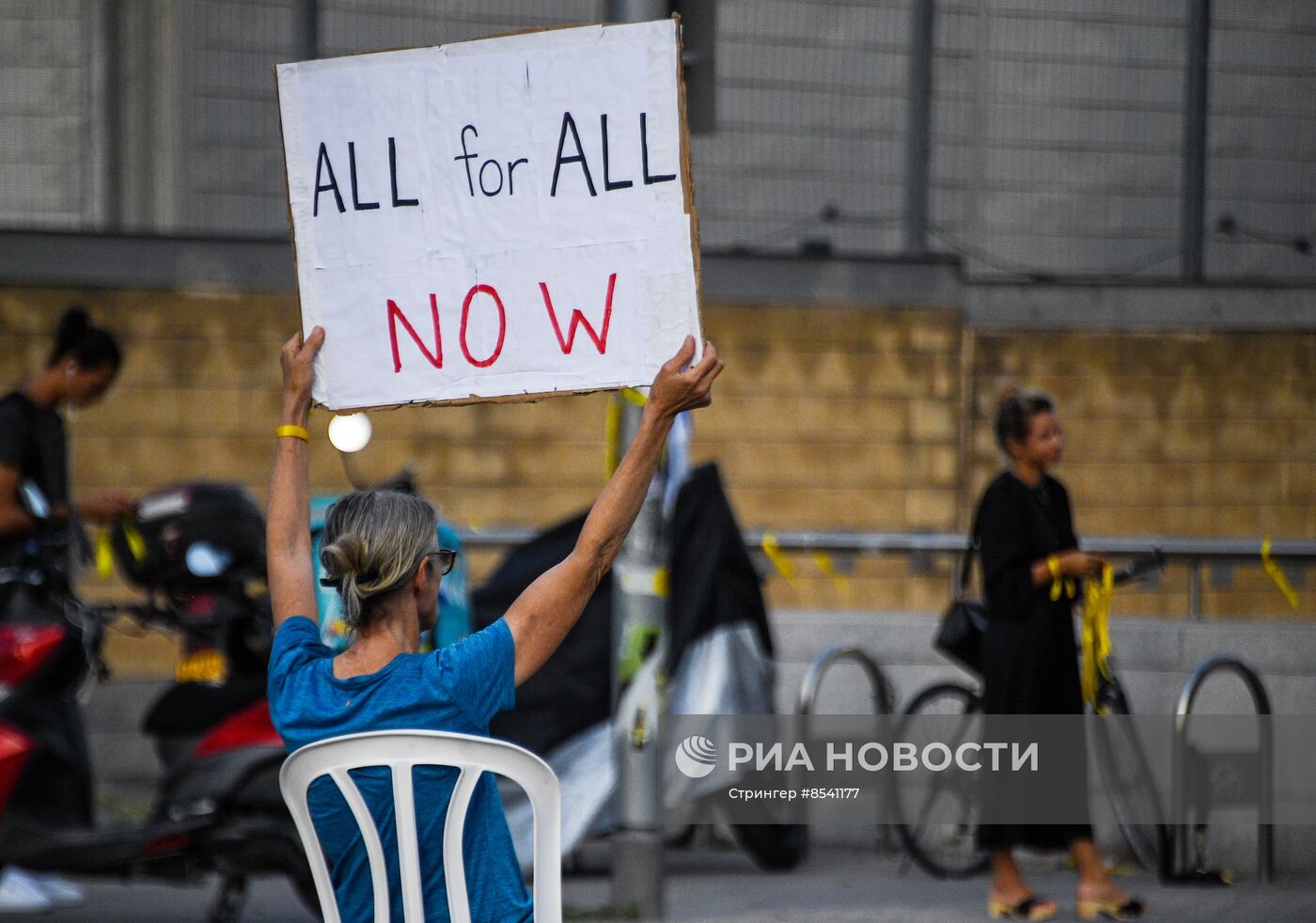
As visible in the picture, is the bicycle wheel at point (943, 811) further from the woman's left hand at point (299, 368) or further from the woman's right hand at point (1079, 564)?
the woman's left hand at point (299, 368)

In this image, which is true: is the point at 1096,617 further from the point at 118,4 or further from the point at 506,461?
the point at 118,4

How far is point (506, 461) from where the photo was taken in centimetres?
1030

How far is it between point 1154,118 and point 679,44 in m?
9.35

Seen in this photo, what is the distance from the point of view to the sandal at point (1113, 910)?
20.2 feet

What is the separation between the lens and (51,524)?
6184 mm

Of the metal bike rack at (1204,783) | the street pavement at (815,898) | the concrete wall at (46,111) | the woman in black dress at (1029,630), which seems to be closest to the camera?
the woman in black dress at (1029,630)

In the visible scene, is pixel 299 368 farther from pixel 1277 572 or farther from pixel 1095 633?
pixel 1277 572

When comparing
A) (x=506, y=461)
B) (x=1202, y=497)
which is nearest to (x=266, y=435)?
(x=506, y=461)

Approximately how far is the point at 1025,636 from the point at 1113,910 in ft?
3.34

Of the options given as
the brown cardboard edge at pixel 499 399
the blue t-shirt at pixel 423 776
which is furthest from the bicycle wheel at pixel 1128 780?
the blue t-shirt at pixel 423 776

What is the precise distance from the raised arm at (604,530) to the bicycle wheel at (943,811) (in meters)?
4.45

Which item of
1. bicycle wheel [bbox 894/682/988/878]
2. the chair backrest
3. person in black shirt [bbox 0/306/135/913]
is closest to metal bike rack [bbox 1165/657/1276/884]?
bicycle wheel [bbox 894/682/988/878]

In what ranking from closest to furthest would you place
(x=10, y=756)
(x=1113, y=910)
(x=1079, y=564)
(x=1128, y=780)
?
(x=10, y=756)
(x=1113, y=910)
(x=1079, y=564)
(x=1128, y=780)

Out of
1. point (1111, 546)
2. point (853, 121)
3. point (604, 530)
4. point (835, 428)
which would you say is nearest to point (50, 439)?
point (604, 530)
